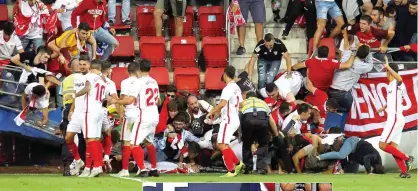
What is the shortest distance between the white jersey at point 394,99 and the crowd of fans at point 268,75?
93 centimetres

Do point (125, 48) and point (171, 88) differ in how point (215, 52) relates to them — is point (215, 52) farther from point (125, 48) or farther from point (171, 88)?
point (171, 88)

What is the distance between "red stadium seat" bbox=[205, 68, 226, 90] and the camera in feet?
63.6

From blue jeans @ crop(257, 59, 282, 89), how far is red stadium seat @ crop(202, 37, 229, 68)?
90 centimetres

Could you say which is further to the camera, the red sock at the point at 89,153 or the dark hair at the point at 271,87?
the dark hair at the point at 271,87

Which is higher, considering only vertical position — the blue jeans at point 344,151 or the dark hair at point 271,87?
the dark hair at point 271,87

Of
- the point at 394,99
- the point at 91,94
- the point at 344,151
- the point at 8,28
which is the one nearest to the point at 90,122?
the point at 91,94

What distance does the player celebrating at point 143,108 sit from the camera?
1642 cm

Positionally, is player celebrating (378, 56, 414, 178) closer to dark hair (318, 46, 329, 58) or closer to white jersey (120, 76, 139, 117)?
dark hair (318, 46, 329, 58)

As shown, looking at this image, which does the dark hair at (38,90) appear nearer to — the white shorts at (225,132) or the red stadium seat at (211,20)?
the white shorts at (225,132)

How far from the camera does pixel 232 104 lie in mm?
17016

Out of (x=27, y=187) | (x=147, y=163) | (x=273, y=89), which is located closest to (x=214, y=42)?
(x=273, y=89)

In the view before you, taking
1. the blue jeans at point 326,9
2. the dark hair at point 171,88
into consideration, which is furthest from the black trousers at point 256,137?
the blue jeans at point 326,9

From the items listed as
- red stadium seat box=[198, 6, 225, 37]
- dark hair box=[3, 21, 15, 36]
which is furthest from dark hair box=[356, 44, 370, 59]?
dark hair box=[3, 21, 15, 36]

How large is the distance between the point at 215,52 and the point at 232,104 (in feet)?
10.3
